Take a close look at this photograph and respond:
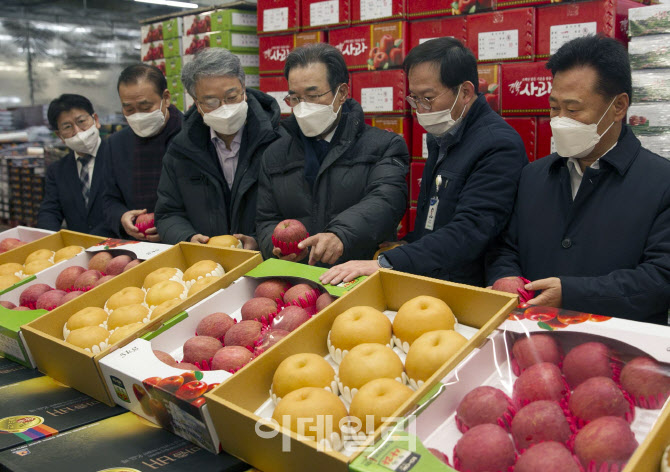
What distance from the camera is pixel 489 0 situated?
12.0 ft

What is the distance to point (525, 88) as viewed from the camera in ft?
11.8

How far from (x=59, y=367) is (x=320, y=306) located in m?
0.75

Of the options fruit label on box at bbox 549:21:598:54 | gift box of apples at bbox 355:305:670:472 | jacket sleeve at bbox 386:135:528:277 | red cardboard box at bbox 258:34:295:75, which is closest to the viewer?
gift box of apples at bbox 355:305:670:472

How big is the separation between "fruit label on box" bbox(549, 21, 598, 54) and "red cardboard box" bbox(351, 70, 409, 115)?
41.5 inches

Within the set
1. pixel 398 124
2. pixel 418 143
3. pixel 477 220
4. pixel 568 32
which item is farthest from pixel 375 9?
pixel 477 220

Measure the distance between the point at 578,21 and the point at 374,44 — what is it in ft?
4.70

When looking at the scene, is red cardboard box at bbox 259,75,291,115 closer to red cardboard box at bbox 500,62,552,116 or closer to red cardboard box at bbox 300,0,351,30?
red cardboard box at bbox 300,0,351,30

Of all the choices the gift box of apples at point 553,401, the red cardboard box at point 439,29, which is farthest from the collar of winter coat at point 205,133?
the gift box of apples at point 553,401

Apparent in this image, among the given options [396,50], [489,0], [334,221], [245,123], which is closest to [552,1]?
[489,0]

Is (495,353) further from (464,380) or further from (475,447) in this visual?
(475,447)

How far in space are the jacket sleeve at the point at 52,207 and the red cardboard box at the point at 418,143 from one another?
2.37m

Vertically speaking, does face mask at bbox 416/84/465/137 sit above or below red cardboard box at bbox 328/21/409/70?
below

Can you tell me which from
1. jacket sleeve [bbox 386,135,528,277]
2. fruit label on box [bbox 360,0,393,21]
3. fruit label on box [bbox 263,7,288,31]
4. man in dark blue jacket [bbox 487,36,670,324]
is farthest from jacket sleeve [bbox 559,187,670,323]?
fruit label on box [bbox 263,7,288,31]

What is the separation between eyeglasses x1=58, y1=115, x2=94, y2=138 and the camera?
3.63 m
